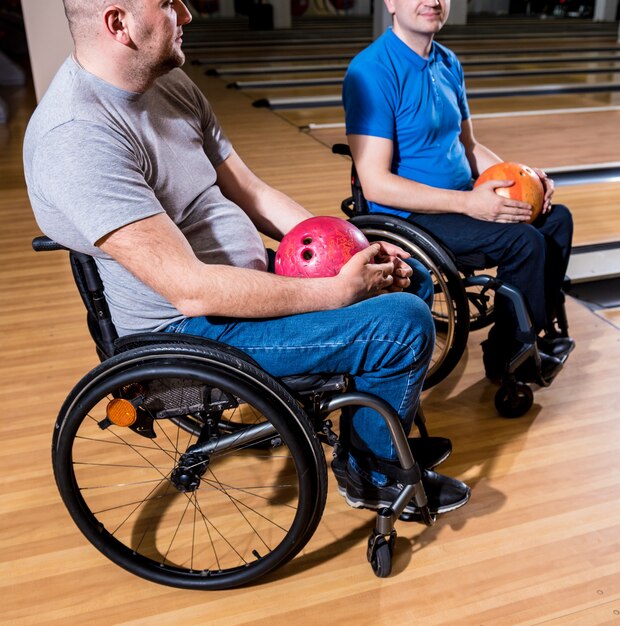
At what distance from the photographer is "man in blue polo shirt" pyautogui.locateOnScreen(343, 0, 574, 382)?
6.15ft

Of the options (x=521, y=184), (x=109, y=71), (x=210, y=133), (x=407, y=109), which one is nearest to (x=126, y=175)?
(x=109, y=71)

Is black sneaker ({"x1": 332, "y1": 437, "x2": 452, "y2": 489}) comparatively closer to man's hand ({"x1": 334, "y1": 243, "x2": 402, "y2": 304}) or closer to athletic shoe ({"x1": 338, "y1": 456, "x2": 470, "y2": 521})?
athletic shoe ({"x1": 338, "y1": 456, "x2": 470, "y2": 521})

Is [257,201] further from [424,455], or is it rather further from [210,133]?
[424,455]

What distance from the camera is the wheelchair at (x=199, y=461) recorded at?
49.4 inches

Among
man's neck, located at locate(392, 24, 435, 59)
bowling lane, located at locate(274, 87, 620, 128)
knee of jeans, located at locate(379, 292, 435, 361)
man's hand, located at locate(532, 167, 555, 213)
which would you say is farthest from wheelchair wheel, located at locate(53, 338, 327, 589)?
bowling lane, located at locate(274, 87, 620, 128)

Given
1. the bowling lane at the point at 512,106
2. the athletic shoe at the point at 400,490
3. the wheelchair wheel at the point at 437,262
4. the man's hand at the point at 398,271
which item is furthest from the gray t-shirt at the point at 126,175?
the bowling lane at the point at 512,106

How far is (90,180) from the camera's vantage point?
121cm

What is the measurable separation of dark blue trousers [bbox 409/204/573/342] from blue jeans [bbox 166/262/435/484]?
1.86ft

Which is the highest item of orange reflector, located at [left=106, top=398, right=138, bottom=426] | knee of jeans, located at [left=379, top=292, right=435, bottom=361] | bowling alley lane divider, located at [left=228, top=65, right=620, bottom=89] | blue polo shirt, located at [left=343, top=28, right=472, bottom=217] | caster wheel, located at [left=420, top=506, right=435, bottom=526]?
blue polo shirt, located at [left=343, top=28, right=472, bottom=217]

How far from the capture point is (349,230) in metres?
1.46

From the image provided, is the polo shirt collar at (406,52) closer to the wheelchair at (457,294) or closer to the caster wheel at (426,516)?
the wheelchair at (457,294)

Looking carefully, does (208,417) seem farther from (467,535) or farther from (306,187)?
(306,187)

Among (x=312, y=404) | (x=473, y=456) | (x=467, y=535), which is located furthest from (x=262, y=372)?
(x=473, y=456)

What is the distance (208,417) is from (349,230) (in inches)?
18.0
